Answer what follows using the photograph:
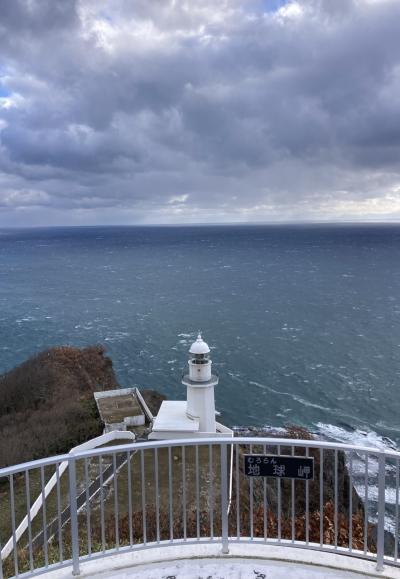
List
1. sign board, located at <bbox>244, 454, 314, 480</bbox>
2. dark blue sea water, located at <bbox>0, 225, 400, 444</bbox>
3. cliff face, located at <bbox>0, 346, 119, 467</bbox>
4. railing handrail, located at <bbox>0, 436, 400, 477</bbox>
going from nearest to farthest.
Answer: railing handrail, located at <bbox>0, 436, 400, 477</bbox> → sign board, located at <bbox>244, 454, 314, 480</bbox> → cliff face, located at <bbox>0, 346, 119, 467</bbox> → dark blue sea water, located at <bbox>0, 225, 400, 444</bbox>

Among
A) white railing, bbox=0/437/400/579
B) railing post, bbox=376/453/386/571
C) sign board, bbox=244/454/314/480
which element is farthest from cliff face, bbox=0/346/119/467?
railing post, bbox=376/453/386/571

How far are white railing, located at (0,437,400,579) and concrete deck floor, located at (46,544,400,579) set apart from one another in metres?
0.10

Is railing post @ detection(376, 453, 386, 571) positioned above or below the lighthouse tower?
above

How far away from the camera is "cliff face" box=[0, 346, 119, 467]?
21891 mm

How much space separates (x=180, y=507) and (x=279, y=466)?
10.2 metres

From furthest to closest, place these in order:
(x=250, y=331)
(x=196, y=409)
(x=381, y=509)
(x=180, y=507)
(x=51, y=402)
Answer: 1. (x=250, y=331)
2. (x=51, y=402)
3. (x=196, y=409)
4. (x=180, y=507)
5. (x=381, y=509)

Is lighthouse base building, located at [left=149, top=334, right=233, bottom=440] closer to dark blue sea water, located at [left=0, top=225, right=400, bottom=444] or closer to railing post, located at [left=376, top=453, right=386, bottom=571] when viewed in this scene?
dark blue sea water, located at [left=0, top=225, right=400, bottom=444]

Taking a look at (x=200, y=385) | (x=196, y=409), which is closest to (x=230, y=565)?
(x=200, y=385)

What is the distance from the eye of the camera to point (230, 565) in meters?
5.37

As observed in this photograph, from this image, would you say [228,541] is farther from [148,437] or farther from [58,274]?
[58,274]

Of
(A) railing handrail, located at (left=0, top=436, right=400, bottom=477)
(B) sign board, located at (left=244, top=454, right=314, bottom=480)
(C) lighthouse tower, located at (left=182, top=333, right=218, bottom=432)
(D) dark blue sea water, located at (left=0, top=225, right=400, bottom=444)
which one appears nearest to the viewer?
(A) railing handrail, located at (left=0, top=436, right=400, bottom=477)

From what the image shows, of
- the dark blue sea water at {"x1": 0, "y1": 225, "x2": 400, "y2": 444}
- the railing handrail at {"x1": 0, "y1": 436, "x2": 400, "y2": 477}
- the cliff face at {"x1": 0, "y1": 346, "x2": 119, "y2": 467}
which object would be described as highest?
the railing handrail at {"x1": 0, "y1": 436, "x2": 400, "y2": 477}

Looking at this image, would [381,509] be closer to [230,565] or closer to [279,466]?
[279,466]

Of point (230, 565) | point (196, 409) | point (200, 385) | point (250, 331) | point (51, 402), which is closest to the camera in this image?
point (230, 565)
